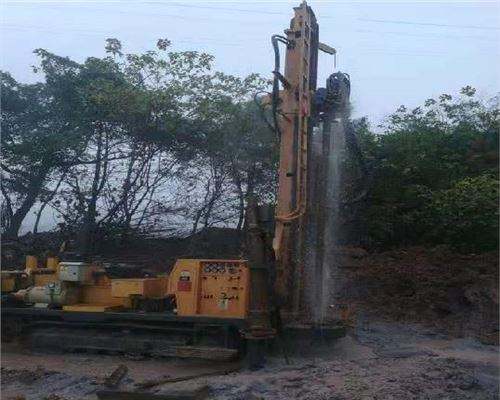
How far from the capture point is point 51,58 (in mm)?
18641

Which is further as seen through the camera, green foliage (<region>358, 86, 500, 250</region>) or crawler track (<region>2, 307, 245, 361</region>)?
green foliage (<region>358, 86, 500, 250</region>)

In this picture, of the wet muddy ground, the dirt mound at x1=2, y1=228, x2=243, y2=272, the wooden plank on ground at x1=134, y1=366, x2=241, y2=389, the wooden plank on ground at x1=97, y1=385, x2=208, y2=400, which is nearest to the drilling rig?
the wooden plank on ground at x1=134, y1=366, x2=241, y2=389

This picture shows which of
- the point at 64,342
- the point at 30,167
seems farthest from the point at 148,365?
the point at 30,167

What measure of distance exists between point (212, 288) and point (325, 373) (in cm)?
232

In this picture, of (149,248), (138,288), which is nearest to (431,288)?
(138,288)

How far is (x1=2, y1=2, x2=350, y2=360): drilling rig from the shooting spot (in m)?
10.1

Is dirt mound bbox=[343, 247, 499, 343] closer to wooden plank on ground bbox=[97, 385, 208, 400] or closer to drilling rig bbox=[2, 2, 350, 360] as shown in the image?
drilling rig bbox=[2, 2, 350, 360]

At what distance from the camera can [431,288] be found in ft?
46.1

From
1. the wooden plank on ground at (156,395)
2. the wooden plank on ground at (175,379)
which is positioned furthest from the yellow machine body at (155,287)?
the wooden plank on ground at (156,395)

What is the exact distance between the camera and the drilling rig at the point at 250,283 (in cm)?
1012

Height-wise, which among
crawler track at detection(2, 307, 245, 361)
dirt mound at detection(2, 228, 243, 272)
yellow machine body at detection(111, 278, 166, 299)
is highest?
dirt mound at detection(2, 228, 243, 272)

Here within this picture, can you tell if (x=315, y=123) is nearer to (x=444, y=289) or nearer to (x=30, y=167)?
(x=444, y=289)

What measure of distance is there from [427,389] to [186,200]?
10.9m

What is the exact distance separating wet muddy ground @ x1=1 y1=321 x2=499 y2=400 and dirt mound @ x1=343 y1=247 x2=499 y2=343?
111 cm
